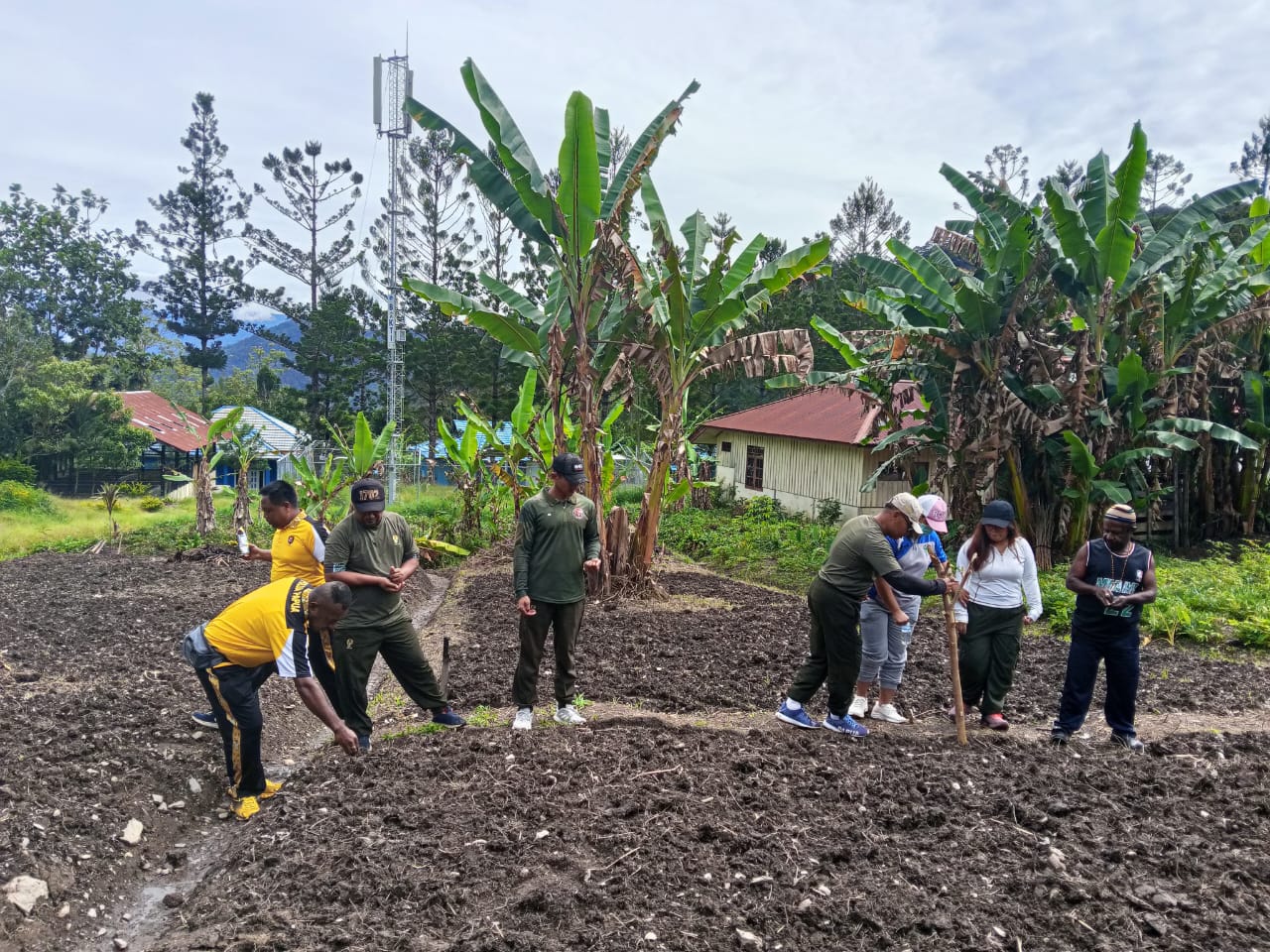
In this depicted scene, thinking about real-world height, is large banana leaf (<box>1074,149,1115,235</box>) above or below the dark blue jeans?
above

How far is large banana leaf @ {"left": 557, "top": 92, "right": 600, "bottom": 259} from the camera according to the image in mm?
7836

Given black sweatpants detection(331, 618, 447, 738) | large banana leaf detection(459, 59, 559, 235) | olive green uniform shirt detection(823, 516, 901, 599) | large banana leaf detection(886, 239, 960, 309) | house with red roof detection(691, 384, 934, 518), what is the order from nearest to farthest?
olive green uniform shirt detection(823, 516, 901, 599) → black sweatpants detection(331, 618, 447, 738) → large banana leaf detection(459, 59, 559, 235) → large banana leaf detection(886, 239, 960, 309) → house with red roof detection(691, 384, 934, 518)

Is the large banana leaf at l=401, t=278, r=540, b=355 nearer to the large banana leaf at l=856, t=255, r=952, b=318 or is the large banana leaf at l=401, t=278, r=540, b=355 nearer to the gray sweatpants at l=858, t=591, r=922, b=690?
the large banana leaf at l=856, t=255, r=952, b=318

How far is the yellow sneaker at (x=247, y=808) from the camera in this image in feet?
15.3

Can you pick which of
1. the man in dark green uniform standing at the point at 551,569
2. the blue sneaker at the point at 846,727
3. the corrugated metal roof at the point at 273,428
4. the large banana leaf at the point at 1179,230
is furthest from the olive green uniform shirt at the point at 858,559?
the corrugated metal roof at the point at 273,428

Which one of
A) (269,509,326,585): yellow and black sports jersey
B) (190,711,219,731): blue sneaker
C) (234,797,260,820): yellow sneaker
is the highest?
(269,509,326,585): yellow and black sports jersey

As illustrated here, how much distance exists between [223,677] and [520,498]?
8.21m

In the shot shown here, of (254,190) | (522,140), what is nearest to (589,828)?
(522,140)

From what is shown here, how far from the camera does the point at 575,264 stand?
8.76 m

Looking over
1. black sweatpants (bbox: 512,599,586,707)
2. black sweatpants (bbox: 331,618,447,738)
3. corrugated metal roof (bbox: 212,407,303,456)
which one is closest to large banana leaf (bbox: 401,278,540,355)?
black sweatpants (bbox: 512,599,586,707)

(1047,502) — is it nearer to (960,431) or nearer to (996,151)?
(960,431)

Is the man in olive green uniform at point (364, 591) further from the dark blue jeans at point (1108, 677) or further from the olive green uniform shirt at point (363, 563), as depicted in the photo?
the dark blue jeans at point (1108, 677)

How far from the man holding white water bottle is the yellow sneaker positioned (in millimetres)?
3605

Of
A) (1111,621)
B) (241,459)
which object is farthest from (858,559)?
(241,459)
